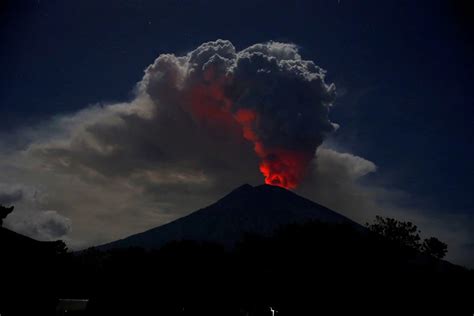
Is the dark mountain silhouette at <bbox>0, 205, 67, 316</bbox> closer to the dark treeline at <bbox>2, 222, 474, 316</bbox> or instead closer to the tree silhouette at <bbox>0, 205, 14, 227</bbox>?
the dark treeline at <bbox>2, 222, 474, 316</bbox>

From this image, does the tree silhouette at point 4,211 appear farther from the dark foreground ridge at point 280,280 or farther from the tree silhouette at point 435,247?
the tree silhouette at point 435,247

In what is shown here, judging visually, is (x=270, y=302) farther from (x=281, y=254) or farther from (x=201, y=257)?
(x=201, y=257)

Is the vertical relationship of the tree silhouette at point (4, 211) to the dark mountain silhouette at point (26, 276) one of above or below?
above

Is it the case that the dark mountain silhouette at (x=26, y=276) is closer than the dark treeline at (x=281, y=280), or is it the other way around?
the dark mountain silhouette at (x=26, y=276)

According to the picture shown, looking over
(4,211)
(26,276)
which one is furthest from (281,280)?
(26,276)

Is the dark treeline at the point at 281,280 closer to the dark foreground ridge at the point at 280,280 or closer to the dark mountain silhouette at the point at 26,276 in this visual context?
the dark foreground ridge at the point at 280,280

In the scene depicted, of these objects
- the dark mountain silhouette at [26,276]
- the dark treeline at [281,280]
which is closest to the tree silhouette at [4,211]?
the dark treeline at [281,280]

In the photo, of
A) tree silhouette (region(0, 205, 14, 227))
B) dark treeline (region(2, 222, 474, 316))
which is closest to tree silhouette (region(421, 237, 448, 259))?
dark treeline (region(2, 222, 474, 316))

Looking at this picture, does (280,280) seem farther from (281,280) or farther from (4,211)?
(4,211)
